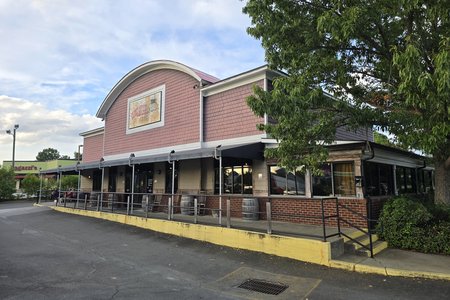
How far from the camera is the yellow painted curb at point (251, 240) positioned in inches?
300

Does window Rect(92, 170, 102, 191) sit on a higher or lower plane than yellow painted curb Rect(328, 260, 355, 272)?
higher

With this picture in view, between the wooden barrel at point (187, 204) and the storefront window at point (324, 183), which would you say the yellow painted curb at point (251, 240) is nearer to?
the wooden barrel at point (187, 204)

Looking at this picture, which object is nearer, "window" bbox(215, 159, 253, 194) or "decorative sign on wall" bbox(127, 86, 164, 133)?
"window" bbox(215, 159, 253, 194)

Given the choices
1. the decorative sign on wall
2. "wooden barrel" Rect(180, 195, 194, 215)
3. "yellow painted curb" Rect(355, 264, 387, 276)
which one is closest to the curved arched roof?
the decorative sign on wall

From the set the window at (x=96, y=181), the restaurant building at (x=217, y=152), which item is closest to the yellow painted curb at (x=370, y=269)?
the restaurant building at (x=217, y=152)

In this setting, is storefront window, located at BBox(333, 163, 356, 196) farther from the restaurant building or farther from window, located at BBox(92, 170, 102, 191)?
window, located at BBox(92, 170, 102, 191)

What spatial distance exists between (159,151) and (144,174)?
2.54m

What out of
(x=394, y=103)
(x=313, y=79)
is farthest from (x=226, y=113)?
(x=394, y=103)

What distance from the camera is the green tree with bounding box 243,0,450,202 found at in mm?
6855

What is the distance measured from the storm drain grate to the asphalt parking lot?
13 cm

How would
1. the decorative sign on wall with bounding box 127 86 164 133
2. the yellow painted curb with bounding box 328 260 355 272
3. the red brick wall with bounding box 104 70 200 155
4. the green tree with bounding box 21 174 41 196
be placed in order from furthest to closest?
the green tree with bounding box 21 174 41 196 → the decorative sign on wall with bounding box 127 86 164 133 → the red brick wall with bounding box 104 70 200 155 → the yellow painted curb with bounding box 328 260 355 272

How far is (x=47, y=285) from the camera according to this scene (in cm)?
619

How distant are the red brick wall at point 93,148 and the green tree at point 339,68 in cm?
1627

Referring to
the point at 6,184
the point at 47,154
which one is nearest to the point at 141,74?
the point at 6,184
